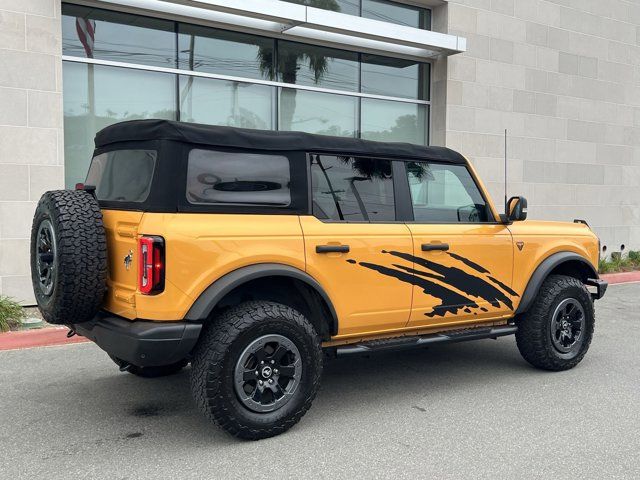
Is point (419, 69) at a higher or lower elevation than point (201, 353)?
higher

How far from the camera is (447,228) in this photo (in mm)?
4832

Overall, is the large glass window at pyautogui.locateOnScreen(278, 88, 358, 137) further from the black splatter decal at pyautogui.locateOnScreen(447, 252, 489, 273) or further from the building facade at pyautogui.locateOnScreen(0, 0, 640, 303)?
the black splatter decal at pyautogui.locateOnScreen(447, 252, 489, 273)

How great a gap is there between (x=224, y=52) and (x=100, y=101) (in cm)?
212

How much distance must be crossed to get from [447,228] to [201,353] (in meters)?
2.16

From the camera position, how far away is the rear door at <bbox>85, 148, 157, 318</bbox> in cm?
370

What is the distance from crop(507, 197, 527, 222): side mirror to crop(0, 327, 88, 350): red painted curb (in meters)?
4.57

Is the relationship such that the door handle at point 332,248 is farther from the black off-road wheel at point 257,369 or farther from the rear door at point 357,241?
the black off-road wheel at point 257,369

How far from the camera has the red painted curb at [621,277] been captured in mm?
11570

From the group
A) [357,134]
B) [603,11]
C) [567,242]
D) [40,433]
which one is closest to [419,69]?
[357,134]

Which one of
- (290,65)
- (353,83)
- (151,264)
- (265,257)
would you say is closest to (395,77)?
(353,83)

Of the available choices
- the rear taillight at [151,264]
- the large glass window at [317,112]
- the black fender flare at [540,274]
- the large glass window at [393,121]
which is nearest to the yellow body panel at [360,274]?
the rear taillight at [151,264]

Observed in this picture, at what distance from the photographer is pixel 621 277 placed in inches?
464

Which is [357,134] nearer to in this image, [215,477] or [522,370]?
[522,370]

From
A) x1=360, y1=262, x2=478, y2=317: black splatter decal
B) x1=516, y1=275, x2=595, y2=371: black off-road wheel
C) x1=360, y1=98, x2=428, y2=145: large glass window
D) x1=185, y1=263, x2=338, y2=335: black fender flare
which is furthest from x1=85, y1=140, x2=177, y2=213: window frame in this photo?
x1=360, y1=98, x2=428, y2=145: large glass window
